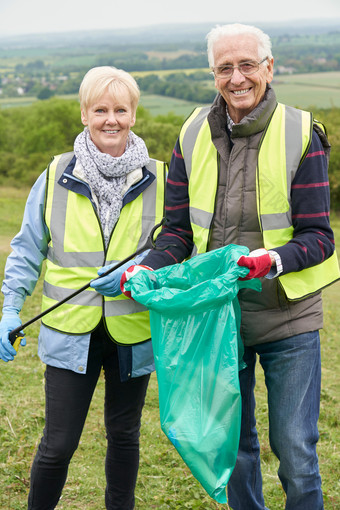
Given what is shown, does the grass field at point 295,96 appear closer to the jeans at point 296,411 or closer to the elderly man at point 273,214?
the elderly man at point 273,214

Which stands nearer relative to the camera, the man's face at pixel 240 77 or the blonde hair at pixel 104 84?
the man's face at pixel 240 77

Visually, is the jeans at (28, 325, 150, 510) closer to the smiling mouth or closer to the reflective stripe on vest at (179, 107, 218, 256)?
the reflective stripe on vest at (179, 107, 218, 256)

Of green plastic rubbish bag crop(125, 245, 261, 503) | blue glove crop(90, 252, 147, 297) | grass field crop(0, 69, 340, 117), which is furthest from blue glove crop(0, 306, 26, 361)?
grass field crop(0, 69, 340, 117)

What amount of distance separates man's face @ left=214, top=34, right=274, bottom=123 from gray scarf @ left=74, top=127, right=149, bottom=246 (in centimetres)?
45

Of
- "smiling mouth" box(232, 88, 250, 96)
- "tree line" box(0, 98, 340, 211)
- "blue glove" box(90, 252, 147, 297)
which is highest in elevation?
"smiling mouth" box(232, 88, 250, 96)

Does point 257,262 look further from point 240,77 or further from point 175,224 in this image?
point 240,77

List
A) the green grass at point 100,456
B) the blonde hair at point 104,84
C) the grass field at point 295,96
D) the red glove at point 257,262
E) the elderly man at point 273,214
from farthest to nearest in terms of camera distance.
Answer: the grass field at point 295,96 → the green grass at point 100,456 → the blonde hair at point 104,84 → the elderly man at point 273,214 → the red glove at point 257,262

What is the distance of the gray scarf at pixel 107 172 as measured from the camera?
253cm

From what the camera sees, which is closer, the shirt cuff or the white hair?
the shirt cuff

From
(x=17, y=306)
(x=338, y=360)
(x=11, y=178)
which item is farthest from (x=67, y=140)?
(x=17, y=306)

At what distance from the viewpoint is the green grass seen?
313cm

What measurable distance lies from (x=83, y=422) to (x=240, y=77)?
4.86 ft

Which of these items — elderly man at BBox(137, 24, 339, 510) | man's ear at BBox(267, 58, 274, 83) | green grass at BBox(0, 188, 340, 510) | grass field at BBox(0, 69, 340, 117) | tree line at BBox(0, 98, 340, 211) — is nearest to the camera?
elderly man at BBox(137, 24, 339, 510)

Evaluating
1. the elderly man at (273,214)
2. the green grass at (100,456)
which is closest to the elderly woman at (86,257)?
the elderly man at (273,214)
